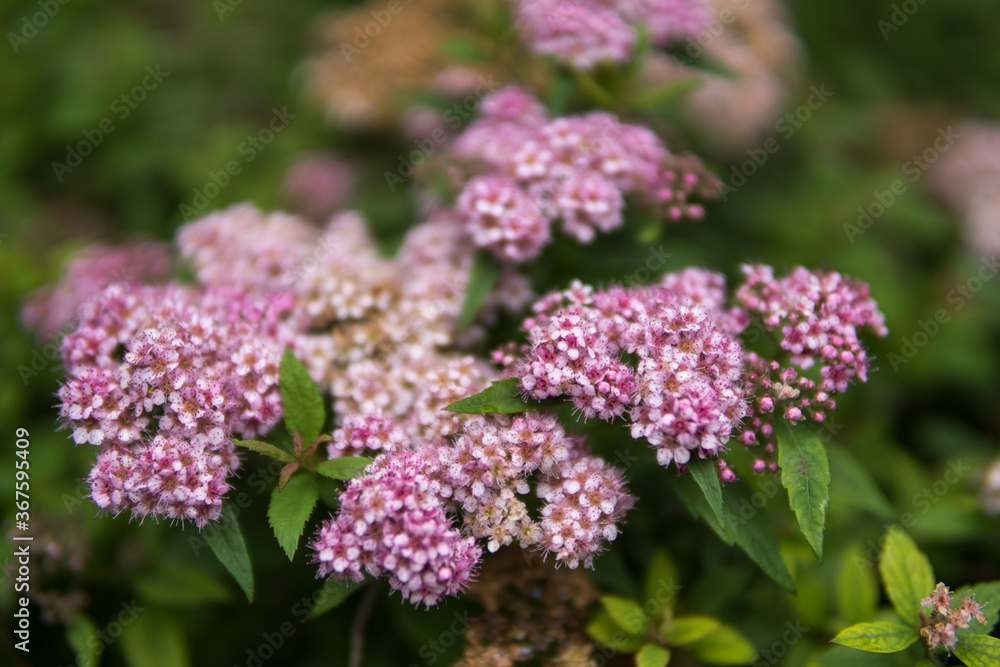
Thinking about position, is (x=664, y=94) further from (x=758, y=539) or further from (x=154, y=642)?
(x=154, y=642)

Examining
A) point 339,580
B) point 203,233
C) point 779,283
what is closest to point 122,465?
point 339,580

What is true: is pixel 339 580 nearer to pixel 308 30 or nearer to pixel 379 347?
pixel 379 347

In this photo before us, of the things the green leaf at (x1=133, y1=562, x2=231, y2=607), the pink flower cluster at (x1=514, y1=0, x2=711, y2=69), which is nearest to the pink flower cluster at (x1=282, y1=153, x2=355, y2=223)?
the pink flower cluster at (x1=514, y1=0, x2=711, y2=69)

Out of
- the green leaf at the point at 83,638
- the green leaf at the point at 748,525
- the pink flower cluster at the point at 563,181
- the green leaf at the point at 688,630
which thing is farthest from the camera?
the pink flower cluster at the point at 563,181

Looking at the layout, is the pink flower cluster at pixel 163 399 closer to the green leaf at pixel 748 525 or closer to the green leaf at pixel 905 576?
the green leaf at pixel 748 525

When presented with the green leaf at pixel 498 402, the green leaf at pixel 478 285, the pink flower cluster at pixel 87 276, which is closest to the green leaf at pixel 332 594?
the green leaf at pixel 498 402

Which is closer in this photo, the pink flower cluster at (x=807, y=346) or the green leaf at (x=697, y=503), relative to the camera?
the green leaf at (x=697, y=503)

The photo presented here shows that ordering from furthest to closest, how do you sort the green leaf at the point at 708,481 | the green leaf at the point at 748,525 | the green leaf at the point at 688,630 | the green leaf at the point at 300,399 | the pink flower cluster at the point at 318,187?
the pink flower cluster at the point at 318,187, the green leaf at the point at 688,630, the green leaf at the point at 300,399, the green leaf at the point at 748,525, the green leaf at the point at 708,481

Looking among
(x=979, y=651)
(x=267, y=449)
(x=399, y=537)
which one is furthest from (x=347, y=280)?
(x=979, y=651)

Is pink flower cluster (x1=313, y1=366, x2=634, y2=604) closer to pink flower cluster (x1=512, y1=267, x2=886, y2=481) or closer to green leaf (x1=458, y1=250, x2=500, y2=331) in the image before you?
pink flower cluster (x1=512, y1=267, x2=886, y2=481)
